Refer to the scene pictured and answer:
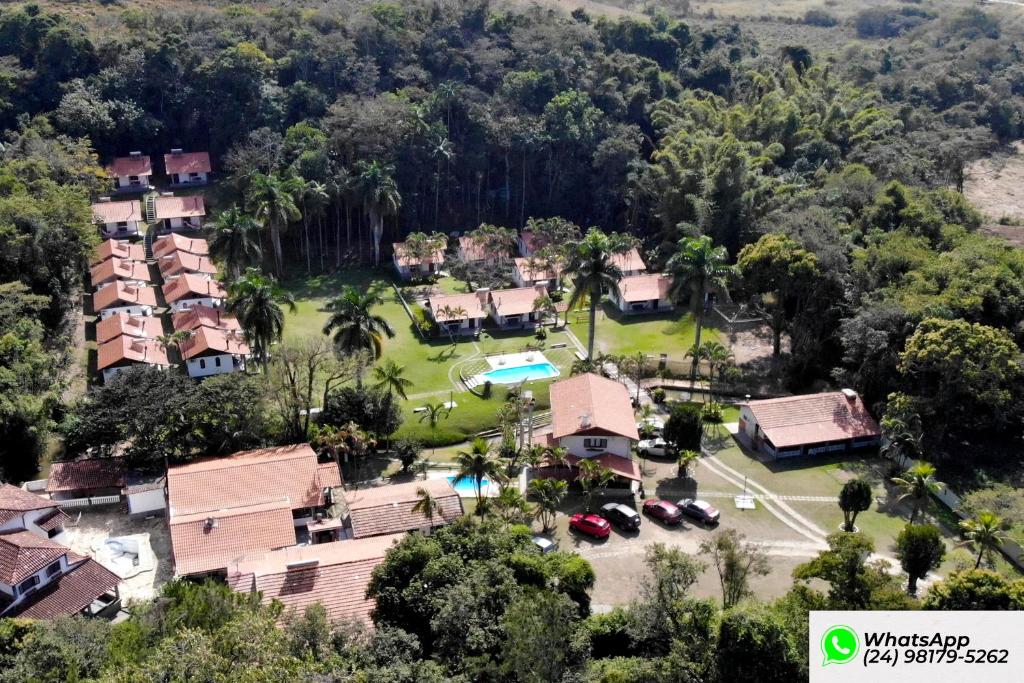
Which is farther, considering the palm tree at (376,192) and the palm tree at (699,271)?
the palm tree at (376,192)

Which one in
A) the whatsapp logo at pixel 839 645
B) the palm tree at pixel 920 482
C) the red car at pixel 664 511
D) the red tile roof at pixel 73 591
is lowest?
the red car at pixel 664 511

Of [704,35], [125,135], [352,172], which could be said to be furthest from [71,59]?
[704,35]

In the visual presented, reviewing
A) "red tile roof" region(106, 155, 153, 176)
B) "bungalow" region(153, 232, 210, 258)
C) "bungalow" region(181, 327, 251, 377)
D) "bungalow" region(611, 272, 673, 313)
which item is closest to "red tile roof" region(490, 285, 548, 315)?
"bungalow" region(611, 272, 673, 313)

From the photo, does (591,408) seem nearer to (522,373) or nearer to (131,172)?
(522,373)

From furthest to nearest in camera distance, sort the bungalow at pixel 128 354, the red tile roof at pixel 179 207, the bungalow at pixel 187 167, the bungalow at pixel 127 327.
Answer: the bungalow at pixel 187 167 → the red tile roof at pixel 179 207 → the bungalow at pixel 127 327 → the bungalow at pixel 128 354

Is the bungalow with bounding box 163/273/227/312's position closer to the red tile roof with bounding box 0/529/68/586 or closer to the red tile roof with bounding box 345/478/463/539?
the red tile roof with bounding box 345/478/463/539

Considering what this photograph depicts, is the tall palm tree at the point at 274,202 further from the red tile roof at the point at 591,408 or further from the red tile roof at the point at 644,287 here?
the red tile roof at the point at 591,408

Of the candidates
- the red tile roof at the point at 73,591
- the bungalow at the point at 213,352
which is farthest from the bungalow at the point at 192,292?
the red tile roof at the point at 73,591
